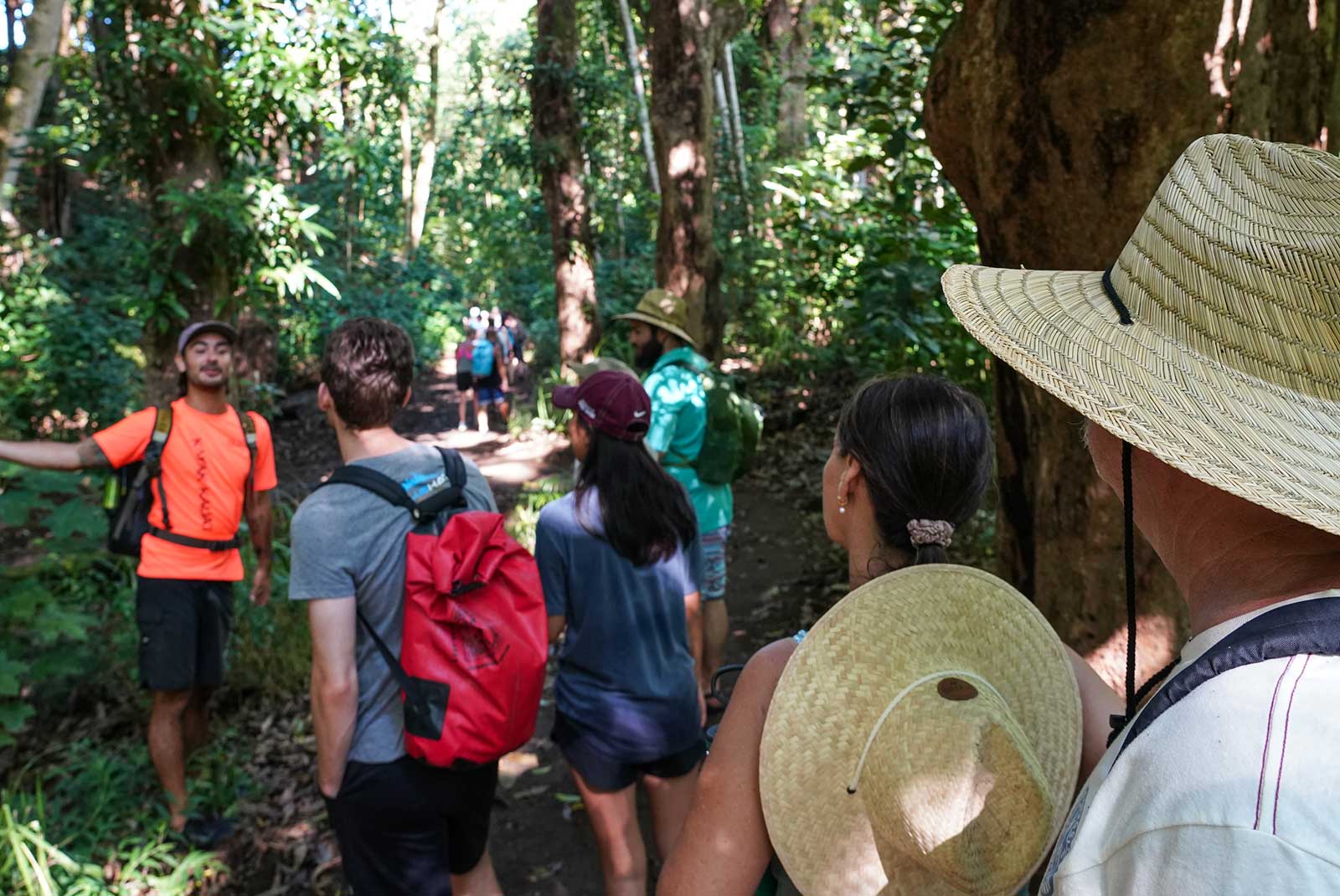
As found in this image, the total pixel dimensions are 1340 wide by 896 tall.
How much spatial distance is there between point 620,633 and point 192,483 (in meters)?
2.15

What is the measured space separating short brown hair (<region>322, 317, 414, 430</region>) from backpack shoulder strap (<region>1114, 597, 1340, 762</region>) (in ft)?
7.47

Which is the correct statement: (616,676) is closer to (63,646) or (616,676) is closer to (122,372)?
(63,646)

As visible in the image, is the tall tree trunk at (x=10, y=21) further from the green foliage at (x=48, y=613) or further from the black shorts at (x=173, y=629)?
the black shorts at (x=173, y=629)

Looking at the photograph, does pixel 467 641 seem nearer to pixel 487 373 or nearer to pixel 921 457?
pixel 921 457

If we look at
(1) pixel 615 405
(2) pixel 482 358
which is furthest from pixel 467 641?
(2) pixel 482 358

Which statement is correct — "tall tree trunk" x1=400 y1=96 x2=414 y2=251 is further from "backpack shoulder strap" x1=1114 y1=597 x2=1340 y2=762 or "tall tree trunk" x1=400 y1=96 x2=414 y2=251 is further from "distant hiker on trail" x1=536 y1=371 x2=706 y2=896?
"backpack shoulder strap" x1=1114 y1=597 x2=1340 y2=762

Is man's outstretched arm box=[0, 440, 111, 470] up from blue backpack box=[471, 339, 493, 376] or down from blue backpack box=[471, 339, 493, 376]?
up

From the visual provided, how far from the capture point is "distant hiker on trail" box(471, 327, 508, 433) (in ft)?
43.3

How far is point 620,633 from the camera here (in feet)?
10.1

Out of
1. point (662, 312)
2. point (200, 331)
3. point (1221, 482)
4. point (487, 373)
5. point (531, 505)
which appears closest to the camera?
point (1221, 482)

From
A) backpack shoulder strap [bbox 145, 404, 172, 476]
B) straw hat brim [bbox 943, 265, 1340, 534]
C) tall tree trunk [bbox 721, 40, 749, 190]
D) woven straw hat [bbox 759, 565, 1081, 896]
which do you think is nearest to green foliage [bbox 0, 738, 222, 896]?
backpack shoulder strap [bbox 145, 404, 172, 476]

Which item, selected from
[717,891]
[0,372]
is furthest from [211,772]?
[0,372]

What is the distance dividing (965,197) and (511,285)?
55.3 ft

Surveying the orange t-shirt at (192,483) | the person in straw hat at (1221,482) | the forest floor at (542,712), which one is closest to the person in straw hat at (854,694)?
the person in straw hat at (1221,482)
